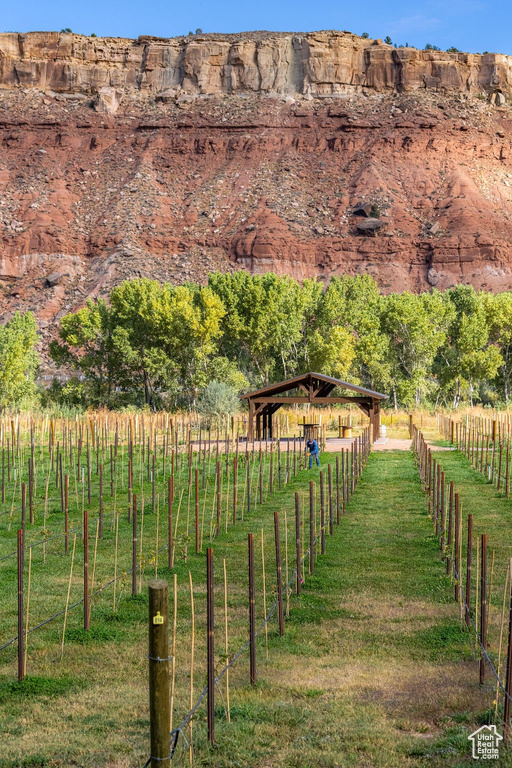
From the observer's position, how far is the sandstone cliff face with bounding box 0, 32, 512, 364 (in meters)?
90.4

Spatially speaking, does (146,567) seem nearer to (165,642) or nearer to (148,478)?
(165,642)

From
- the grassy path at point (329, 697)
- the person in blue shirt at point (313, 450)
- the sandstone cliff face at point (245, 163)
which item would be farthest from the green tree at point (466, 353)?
the grassy path at point (329, 697)

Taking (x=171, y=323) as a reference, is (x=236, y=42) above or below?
above

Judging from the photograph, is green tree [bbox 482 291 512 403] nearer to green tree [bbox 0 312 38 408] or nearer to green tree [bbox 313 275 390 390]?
green tree [bbox 313 275 390 390]

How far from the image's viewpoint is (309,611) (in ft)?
32.5

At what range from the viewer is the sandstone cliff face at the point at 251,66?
11250cm

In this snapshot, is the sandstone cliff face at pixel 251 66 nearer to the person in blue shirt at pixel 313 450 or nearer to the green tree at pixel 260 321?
the green tree at pixel 260 321

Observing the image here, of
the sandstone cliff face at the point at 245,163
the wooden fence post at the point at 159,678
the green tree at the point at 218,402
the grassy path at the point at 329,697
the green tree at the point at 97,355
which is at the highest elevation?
the sandstone cliff face at the point at 245,163

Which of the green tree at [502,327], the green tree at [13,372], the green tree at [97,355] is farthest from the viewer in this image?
the green tree at [502,327]

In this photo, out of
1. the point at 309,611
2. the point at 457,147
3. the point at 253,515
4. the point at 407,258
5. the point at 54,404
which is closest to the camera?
the point at 309,611

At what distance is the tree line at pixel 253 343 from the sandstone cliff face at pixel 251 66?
6215 cm

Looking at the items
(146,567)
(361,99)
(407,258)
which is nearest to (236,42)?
(361,99)

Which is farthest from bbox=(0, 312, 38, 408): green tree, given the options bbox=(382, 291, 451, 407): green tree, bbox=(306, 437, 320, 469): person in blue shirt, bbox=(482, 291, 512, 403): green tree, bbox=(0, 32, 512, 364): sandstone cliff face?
bbox=(0, 32, 512, 364): sandstone cliff face

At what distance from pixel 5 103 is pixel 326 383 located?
90.5 meters
